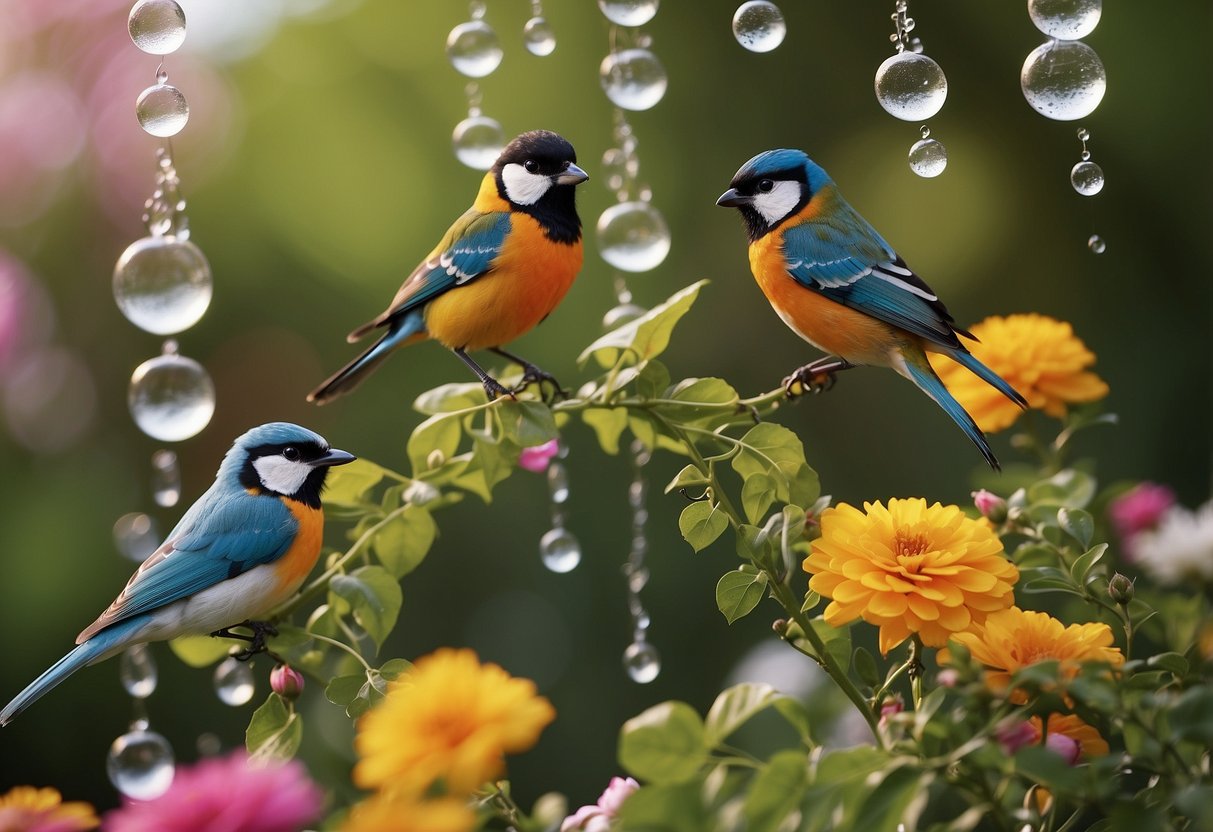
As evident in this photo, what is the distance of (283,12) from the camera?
6.42ft

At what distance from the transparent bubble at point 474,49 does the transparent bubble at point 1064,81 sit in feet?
1.22

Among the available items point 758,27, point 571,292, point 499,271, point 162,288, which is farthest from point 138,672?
point 571,292

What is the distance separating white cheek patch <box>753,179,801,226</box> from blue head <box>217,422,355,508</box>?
1.30ft

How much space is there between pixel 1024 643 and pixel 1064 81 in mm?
335

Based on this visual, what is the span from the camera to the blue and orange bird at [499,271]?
3.21 feet

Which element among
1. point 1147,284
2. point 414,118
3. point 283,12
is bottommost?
point 1147,284

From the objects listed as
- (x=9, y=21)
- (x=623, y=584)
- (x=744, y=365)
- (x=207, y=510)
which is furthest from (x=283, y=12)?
(x=207, y=510)

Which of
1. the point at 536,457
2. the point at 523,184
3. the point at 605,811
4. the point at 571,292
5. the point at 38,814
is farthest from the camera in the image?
the point at 571,292

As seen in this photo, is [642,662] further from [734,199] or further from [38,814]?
[38,814]

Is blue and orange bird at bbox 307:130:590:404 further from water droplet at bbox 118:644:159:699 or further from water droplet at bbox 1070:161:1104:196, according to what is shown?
water droplet at bbox 1070:161:1104:196

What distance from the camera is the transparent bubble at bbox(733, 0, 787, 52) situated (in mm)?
805

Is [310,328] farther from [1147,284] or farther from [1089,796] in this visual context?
[1089,796]

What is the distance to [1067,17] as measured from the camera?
0.75m

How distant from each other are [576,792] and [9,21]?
1.31m
